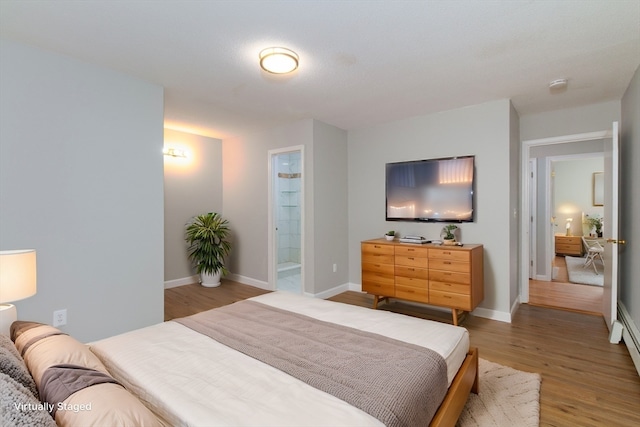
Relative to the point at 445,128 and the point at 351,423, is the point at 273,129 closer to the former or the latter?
the point at 445,128

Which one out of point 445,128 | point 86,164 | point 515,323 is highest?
point 445,128

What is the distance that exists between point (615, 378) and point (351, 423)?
2.49 meters

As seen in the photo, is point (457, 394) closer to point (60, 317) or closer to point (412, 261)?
point (412, 261)

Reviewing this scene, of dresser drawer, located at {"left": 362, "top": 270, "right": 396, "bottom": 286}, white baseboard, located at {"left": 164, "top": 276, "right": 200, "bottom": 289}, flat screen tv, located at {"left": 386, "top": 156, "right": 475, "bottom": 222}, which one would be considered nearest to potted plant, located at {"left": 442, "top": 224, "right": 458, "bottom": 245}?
flat screen tv, located at {"left": 386, "top": 156, "right": 475, "bottom": 222}

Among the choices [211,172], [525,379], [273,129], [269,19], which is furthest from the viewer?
[211,172]

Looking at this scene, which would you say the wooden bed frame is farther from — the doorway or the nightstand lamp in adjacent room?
the doorway

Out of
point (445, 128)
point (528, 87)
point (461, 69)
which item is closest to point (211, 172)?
point (445, 128)

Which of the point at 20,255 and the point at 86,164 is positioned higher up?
the point at 86,164

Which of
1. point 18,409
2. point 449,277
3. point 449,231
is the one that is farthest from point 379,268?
point 18,409

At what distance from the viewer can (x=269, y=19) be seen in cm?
200

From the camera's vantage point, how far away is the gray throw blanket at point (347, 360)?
47.6 inches

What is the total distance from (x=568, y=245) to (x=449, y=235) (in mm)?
5827

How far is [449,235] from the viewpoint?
3660mm

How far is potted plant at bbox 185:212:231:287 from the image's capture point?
4977 millimetres
